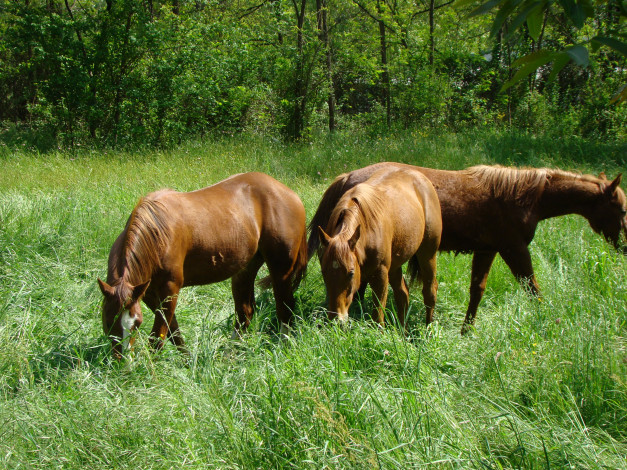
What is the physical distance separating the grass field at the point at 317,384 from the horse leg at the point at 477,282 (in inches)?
6.5

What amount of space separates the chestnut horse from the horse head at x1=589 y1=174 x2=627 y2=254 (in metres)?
3.20

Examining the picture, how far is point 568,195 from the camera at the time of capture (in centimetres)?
569

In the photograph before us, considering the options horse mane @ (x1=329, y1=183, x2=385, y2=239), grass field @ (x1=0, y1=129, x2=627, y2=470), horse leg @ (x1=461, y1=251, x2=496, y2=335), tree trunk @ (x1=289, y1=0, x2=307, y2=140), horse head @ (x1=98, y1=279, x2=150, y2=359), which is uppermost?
tree trunk @ (x1=289, y1=0, x2=307, y2=140)

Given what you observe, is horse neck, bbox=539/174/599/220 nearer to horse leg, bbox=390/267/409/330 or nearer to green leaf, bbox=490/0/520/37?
horse leg, bbox=390/267/409/330

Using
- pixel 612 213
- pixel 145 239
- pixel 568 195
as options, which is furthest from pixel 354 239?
pixel 612 213

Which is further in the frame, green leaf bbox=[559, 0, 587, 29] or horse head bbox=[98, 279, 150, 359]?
horse head bbox=[98, 279, 150, 359]

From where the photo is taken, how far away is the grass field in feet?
8.37

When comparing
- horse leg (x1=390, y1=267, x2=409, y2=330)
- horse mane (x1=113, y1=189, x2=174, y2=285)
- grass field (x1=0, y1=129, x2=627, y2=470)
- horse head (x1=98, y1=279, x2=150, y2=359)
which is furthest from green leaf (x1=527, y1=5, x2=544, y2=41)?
horse leg (x1=390, y1=267, x2=409, y2=330)

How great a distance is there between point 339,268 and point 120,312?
161 centimetres

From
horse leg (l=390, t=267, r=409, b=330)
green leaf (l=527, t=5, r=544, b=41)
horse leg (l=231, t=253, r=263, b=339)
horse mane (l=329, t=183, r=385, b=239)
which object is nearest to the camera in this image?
green leaf (l=527, t=5, r=544, b=41)

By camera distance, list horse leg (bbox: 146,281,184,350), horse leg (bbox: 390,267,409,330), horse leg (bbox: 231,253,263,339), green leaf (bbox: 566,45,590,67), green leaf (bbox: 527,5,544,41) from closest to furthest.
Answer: green leaf (bbox: 566,45,590,67) < green leaf (bbox: 527,5,544,41) < horse leg (bbox: 146,281,184,350) < horse leg (bbox: 390,267,409,330) < horse leg (bbox: 231,253,263,339)

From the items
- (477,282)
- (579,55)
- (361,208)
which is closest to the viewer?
(579,55)

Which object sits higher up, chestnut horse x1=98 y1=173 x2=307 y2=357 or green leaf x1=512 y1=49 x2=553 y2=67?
green leaf x1=512 y1=49 x2=553 y2=67

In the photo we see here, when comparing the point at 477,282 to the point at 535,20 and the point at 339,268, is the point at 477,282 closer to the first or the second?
the point at 339,268
